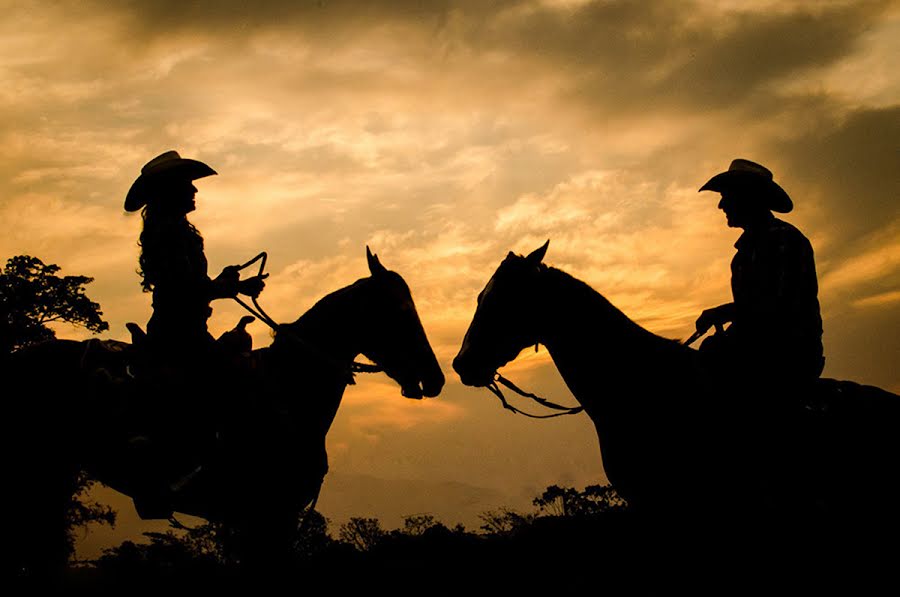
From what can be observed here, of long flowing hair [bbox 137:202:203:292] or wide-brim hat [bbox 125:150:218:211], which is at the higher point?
wide-brim hat [bbox 125:150:218:211]

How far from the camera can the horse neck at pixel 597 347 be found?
628 centimetres

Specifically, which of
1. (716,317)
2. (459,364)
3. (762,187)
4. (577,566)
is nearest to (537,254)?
(459,364)

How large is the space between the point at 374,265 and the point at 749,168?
4467 mm

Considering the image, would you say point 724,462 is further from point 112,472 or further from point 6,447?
point 6,447

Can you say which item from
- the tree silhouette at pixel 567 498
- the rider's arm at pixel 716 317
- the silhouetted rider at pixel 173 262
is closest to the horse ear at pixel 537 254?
the rider's arm at pixel 716 317

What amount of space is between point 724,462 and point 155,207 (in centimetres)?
637

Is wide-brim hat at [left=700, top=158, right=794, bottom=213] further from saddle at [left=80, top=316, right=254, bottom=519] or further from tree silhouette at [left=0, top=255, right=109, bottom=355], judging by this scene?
tree silhouette at [left=0, top=255, right=109, bottom=355]

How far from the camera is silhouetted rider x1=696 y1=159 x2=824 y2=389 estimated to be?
5863mm

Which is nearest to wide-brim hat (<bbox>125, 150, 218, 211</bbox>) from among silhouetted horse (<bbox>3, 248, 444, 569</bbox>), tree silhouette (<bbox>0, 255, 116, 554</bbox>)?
silhouetted horse (<bbox>3, 248, 444, 569</bbox>)

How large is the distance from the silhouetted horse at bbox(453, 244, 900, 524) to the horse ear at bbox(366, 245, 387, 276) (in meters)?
1.83

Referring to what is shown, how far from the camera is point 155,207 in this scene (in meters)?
6.96

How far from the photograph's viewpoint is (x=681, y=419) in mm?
5945

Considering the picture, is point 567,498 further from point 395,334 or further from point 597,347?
point 597,347

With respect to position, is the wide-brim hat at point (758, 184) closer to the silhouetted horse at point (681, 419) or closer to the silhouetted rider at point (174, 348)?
the silhouetted horse at point (681, 419)
